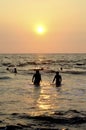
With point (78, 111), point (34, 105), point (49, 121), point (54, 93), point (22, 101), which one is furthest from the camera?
point (54, 93)

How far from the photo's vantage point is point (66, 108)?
21.0 metres

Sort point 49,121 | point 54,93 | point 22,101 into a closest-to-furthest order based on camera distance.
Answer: point 49,121 → point 22,101 → point 54,93

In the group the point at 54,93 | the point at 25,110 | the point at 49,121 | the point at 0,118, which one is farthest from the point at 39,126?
the point at 54,93

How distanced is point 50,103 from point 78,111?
145 inches

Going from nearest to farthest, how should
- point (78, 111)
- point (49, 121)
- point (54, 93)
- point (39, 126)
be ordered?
point (39, 126) < point (49, 121) < point (78, 111) < point (54, 93)

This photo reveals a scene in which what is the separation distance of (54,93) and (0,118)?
11655 millimetres

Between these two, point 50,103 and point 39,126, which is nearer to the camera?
point 39,126

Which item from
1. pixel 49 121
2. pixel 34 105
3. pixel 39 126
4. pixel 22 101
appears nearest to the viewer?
pixel 39 126

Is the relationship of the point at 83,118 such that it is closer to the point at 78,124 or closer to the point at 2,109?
the point at 78,124

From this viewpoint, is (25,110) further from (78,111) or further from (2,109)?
(78,111)

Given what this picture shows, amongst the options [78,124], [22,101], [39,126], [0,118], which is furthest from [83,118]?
[22,101]

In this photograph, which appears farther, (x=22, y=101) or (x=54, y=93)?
(x=54, y=93)

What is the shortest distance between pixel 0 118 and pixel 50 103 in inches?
234

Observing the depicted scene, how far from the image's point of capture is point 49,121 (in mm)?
17281
